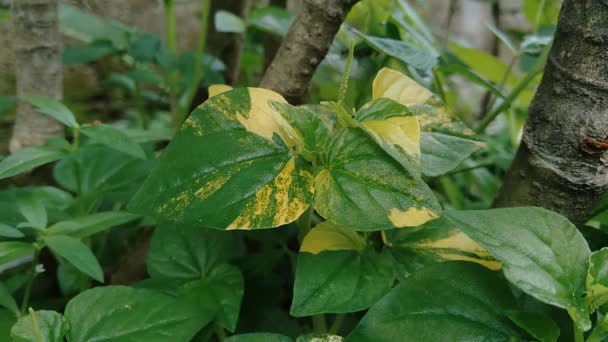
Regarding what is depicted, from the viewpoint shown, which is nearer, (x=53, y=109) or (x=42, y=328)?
(x=42, y=328)

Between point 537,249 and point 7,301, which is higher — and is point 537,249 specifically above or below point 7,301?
above

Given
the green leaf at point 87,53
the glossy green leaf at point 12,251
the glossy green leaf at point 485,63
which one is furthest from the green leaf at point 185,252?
the glossy green leaf at point 485,63

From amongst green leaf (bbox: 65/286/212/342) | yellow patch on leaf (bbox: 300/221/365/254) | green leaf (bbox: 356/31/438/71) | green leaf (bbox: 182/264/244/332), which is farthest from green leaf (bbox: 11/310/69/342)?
green leaf (bbox: 356/31/438/71)

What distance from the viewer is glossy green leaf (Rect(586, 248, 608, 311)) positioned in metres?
0.37

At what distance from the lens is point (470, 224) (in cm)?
40

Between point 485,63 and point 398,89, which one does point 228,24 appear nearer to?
point 398,89

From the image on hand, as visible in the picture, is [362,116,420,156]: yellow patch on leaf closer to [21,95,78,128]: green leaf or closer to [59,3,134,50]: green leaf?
[21,95,78,128]: green leaf

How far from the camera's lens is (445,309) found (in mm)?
413

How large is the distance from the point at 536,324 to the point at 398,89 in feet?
0.89

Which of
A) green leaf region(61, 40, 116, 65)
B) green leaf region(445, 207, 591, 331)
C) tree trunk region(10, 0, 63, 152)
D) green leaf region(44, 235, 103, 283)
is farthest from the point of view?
green leaf region(61, 40, 116, 65)

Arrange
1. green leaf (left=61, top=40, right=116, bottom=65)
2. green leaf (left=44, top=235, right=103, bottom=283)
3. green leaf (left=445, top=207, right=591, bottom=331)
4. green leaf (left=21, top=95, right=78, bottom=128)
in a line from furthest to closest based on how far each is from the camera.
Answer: green leaf (left=61, top=40, right=116, bottom=65)
green leaf (left=21, top=95, right=78, bottom=128)
green leaf (left=44, top=235, right=103, bottom=283)
green leaf (left=445, top=207, right=591, bottom=331)

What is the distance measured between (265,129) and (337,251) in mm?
132

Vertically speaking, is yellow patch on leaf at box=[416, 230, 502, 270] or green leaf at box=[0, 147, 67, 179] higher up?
green leaf at box=[0, 147, 67, 179]

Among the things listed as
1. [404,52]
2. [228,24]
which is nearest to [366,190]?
[404,52]
